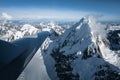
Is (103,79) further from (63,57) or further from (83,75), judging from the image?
(63,57)

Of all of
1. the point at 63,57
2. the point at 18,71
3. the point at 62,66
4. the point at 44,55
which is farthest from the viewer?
the point at 44,55

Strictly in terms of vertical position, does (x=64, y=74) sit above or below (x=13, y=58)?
below

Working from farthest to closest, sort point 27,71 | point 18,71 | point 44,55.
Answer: point 44,55, point 27,71, point 18,71

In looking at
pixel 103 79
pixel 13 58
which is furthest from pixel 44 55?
pixel 103 79

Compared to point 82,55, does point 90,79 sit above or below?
below

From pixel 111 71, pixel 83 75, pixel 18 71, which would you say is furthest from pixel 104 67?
pixel 18 71

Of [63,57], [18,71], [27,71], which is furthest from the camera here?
[63,57]

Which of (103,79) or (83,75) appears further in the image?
(83,75)

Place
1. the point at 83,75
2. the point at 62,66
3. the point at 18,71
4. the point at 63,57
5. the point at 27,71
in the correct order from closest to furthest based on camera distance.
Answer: the point at 18,71
the point at 27,71
the point at 83,75
the point at 62,66
the point at 63,57

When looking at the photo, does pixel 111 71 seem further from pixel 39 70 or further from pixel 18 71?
pixel 18 71

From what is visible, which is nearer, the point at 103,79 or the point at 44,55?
the point at 103,79
